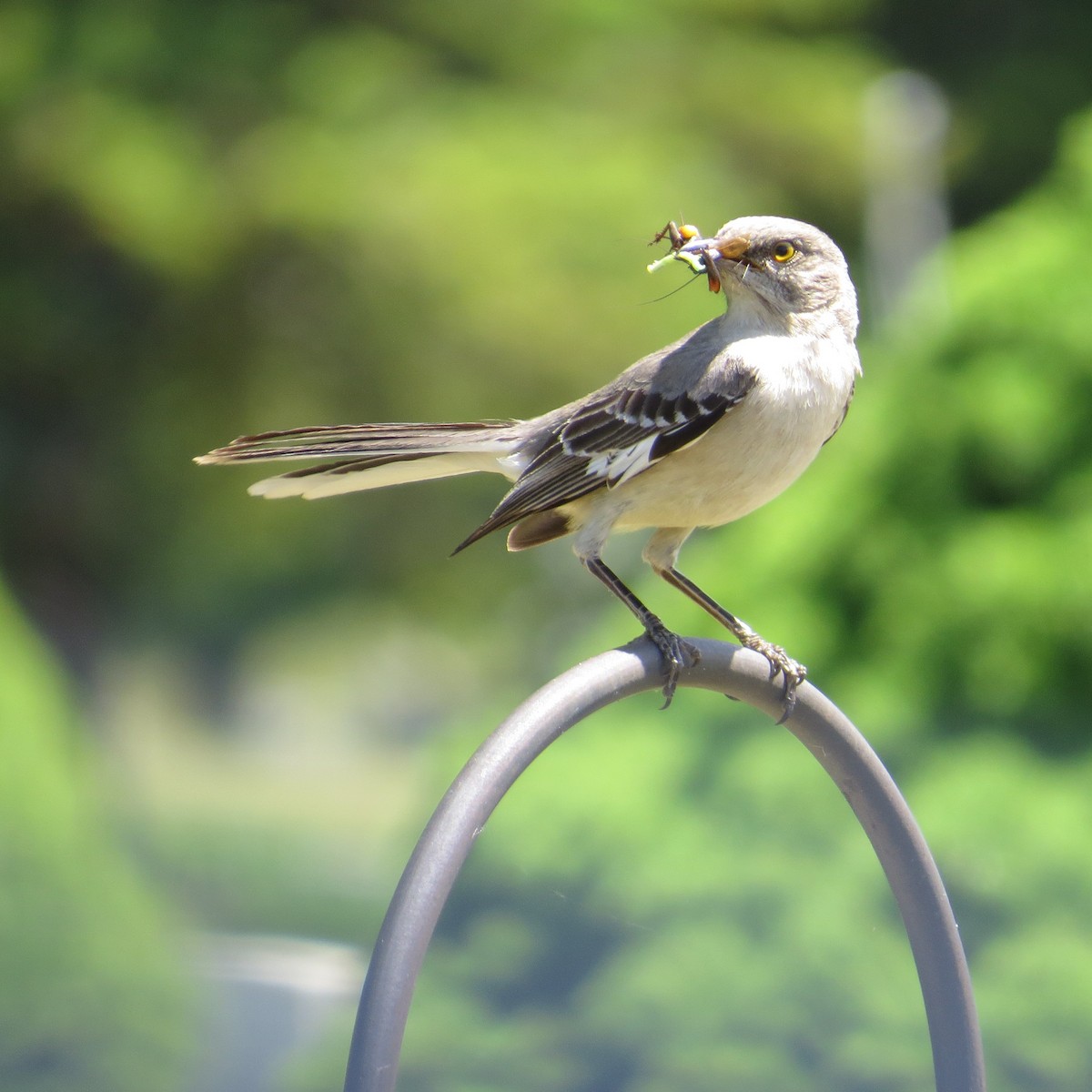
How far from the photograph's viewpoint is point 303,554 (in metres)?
9.27

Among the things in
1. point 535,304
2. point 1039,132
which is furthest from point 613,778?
point 1039,132

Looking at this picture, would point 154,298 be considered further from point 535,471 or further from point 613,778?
point 535,471

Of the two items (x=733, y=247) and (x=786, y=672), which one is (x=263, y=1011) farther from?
(x=733, y=247)

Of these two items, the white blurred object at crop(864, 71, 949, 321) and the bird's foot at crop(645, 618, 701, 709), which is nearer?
the bird's foot at crop(645, 618, 701, 709)

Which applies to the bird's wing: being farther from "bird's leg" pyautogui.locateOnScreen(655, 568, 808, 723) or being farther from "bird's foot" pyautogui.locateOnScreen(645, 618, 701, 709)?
"bird's foot" pyautogui.locateOnScreen(645, 618, 701, 709)

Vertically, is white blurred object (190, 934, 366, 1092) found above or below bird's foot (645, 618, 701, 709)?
above

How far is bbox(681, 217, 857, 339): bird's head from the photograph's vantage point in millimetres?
2252

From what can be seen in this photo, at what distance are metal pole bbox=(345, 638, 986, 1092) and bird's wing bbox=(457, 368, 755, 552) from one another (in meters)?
0.40

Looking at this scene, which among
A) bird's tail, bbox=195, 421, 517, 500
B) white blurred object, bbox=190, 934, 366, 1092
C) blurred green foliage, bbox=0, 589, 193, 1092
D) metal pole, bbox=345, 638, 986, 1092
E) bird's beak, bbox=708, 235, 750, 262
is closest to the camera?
metal pole, bbox=345, 638, 986, 1092

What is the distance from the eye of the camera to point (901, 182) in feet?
32.3

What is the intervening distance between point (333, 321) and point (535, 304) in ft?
4.39

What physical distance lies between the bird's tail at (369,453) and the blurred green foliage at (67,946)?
7.79 feet

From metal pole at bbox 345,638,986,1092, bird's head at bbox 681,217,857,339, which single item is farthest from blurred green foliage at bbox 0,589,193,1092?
bird's head at bbox 681,217,857,339

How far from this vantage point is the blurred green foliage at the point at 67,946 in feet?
12.6
